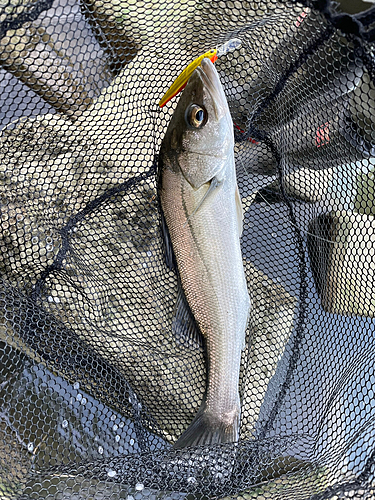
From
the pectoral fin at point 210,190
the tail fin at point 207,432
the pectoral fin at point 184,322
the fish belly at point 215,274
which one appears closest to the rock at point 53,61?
the fish belly at point 215,274

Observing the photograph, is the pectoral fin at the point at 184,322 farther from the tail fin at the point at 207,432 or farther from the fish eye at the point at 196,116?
the fish eye at the point at 196,116

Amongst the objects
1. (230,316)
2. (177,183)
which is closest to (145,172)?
(177,183)

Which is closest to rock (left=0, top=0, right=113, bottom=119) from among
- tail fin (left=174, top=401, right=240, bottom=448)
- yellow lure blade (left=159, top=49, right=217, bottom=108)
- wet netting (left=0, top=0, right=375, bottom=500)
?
wet netting (left=0, top=0, right=375, bottom=500)

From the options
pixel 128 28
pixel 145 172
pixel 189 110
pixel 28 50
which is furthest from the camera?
pixel 145 172

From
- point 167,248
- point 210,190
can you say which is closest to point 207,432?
point 167,248

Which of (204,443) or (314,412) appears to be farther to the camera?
(314,412)

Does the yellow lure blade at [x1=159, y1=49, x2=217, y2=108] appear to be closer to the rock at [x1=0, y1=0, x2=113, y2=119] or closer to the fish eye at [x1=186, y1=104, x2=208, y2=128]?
the fish eye at [x1=186, y1=104, x2=208, y2=128]

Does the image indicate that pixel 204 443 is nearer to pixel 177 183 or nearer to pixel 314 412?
pixel 314 412
